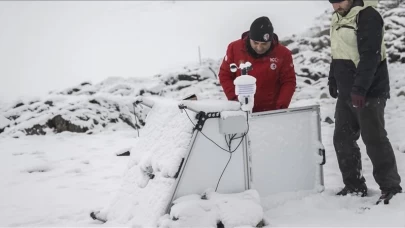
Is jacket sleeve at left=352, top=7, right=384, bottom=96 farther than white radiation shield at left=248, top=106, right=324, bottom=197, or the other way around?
white radiation shield at left=248, top=106, right=324, bottom=197

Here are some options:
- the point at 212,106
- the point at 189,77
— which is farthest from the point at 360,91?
the point at 189,77

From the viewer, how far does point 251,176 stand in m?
3.38

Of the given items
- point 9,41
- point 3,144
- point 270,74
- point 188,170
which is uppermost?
point 9,41

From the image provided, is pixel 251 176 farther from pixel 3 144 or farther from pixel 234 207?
pixel 3 144

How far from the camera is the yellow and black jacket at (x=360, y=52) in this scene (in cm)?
324

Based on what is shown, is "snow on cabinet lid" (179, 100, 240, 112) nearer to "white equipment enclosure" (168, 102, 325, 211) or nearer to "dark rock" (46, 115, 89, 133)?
"white equipment enclosure" (168, 102, 325, 211)

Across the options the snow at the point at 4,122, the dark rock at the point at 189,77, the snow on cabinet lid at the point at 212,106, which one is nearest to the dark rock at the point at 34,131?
the snow at the point at 4,122

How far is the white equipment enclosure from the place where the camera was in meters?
3.19

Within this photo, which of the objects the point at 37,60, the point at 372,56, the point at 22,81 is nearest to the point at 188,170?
the point at 372,56

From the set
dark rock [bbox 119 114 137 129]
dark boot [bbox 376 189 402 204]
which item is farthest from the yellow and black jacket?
dark rock [bbox 119 114 137 129]

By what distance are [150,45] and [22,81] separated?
861 centimetres

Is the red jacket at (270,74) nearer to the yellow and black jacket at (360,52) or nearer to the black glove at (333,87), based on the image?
the black glove at (333,87)

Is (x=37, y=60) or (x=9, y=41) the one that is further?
(x=9, y=41)

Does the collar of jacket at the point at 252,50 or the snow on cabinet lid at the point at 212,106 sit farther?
the collar of jacket at the point at 252,50
